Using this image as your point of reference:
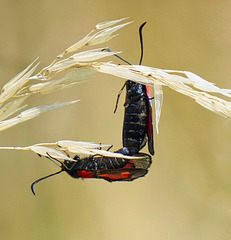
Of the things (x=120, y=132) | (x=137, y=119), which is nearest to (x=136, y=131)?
(x=137, y=119)

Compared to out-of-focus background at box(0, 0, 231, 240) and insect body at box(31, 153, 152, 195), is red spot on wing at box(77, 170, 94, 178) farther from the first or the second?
out-of-focus background at box(0, 0, 231, 240)

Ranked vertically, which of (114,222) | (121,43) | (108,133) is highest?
(121,43)

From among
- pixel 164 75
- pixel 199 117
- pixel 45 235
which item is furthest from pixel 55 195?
pixel 164 75

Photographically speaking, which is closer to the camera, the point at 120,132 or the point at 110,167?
the point at 110,167

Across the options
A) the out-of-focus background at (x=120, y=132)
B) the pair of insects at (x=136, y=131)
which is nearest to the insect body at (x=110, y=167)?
the pair of insects at (x=136, y=131)

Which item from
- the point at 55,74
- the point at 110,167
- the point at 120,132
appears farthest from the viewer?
the point at 120,132

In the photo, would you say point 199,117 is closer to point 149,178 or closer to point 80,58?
point 149,178

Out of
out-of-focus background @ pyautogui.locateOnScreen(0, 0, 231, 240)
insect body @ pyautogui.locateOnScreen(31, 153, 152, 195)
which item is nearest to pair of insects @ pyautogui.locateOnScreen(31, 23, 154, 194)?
insect body @ pyautogui.locateOnScreen(31, 153, 152, 195)

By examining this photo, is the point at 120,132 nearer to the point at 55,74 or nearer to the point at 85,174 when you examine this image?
the point at 85,174
